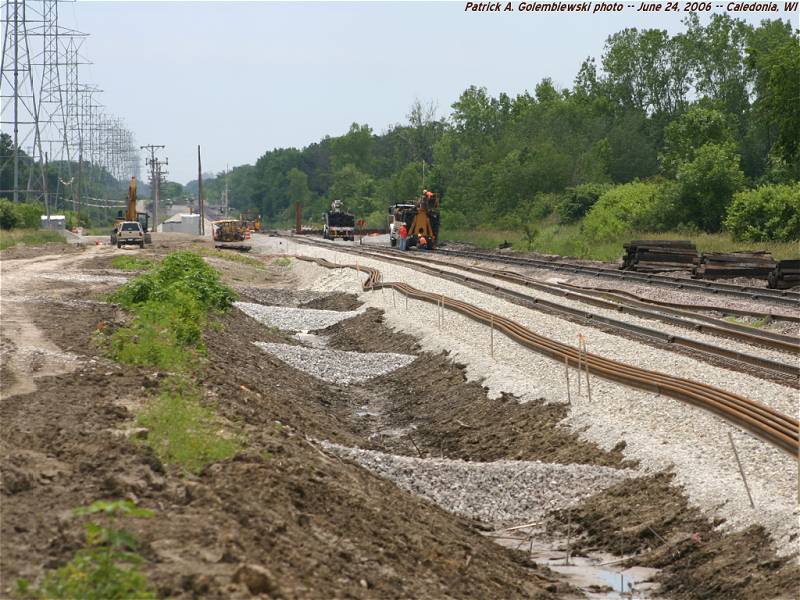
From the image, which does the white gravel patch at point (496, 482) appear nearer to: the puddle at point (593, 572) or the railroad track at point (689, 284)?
the puddle at point (593, 572)

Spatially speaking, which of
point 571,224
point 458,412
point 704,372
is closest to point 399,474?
point 458,412

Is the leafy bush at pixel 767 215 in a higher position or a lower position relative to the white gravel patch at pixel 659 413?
higher

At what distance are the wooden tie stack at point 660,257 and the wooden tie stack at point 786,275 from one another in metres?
7.76

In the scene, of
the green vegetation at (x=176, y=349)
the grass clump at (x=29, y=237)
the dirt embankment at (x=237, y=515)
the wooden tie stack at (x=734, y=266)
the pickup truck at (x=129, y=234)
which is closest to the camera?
the dirt embankment at (x=237, y=515)

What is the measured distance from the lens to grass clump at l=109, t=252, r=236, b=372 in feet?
52.3

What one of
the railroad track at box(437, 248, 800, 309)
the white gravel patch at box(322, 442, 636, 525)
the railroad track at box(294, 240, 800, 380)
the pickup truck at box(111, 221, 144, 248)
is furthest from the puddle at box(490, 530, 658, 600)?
the pickup truck at box(111, 221, 144, 248)

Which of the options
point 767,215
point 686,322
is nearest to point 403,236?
point 767,215

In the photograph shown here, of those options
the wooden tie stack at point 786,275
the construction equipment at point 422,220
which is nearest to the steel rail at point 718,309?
the wooden tie stack at point 786,275

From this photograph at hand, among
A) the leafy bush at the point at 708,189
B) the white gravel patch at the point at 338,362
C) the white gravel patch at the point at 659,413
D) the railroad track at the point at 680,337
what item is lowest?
the white gravel patch at the point at 338,362

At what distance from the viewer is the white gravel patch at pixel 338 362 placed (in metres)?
22.2

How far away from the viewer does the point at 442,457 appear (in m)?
15.2

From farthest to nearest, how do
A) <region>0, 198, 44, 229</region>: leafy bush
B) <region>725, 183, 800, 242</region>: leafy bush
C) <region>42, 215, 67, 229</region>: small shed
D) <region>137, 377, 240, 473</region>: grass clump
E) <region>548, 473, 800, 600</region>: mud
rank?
<region>42, 215, 67, 229</region>: small shed, <region>0, 198, 44, 229</region>: leafy bush, <region>725, 183, 800, 242</region>: leafy bush, <region>137, 377, 240, 473</region>: grass clump, <region>548, 473, 800, 600</region>: mud

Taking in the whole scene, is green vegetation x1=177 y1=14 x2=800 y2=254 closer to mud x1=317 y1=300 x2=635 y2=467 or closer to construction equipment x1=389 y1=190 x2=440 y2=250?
construction equipment x1=389 y1=190 x2=440 y2=250

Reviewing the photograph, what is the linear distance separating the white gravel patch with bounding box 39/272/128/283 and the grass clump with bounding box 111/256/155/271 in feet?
12.7
